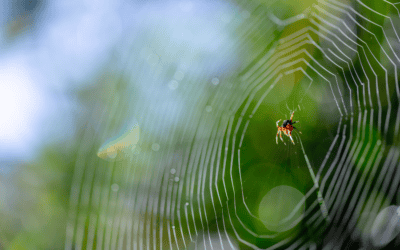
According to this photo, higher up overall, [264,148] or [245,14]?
[245,14]

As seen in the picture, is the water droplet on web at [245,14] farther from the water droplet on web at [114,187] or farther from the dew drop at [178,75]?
the water droplet on web at [114,187]

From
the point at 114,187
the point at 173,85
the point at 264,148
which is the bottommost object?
the point at 114,187

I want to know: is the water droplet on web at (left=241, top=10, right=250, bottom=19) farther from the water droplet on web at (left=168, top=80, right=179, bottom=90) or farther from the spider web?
the water droplet on web at (left=168, top=80, right=179, bottom=90)

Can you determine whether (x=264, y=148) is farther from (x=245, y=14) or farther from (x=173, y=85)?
(x=245, y=14)

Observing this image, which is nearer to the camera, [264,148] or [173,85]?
[264,148]

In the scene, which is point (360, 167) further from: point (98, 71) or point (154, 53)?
point (98, 71)

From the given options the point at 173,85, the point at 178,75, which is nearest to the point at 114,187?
the point at 173,85

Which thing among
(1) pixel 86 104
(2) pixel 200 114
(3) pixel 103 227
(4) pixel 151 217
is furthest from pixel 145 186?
(1) pixel 86 104

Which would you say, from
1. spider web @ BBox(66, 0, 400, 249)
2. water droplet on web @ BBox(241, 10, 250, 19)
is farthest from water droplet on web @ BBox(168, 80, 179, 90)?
water droplet on web @ BBox(241, 10, 250, 19)
